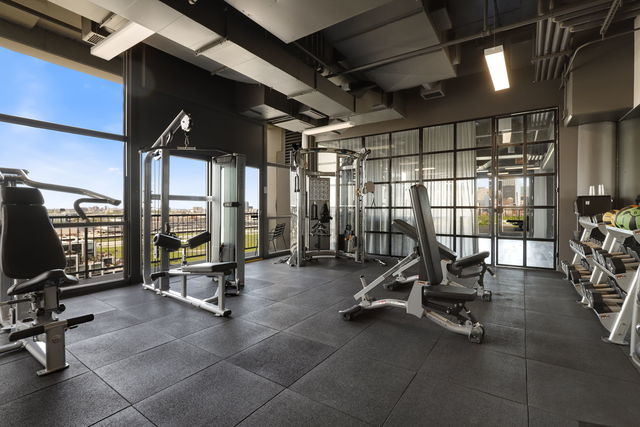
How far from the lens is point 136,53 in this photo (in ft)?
15.3

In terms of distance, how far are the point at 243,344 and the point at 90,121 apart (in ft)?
12.7

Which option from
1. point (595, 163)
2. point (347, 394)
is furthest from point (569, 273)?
point (347, 394)

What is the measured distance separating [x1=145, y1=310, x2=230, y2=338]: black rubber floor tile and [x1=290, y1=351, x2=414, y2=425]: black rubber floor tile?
1346 mm

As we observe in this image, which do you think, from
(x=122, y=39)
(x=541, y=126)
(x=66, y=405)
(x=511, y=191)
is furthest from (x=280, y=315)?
(x=541, y=126)

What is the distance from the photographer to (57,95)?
3986 mm

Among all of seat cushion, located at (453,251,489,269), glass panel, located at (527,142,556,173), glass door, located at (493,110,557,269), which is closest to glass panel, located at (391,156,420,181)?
glass door, located at (493,110,557,269)

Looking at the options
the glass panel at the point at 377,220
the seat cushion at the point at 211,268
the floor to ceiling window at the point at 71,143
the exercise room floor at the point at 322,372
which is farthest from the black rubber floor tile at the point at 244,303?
the glass panel at the point at 377,220

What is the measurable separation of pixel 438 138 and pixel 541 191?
2124 mm

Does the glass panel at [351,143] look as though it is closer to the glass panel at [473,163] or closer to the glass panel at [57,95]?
the glass panel at [473,163]

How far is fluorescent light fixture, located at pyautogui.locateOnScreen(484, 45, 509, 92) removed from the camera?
352 centimetres

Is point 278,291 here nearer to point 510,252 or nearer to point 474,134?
point 510,252

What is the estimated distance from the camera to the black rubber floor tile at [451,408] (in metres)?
1.62

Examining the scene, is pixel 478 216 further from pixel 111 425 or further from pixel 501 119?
pixel 111 425

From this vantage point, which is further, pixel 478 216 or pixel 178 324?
pixel 478 216
